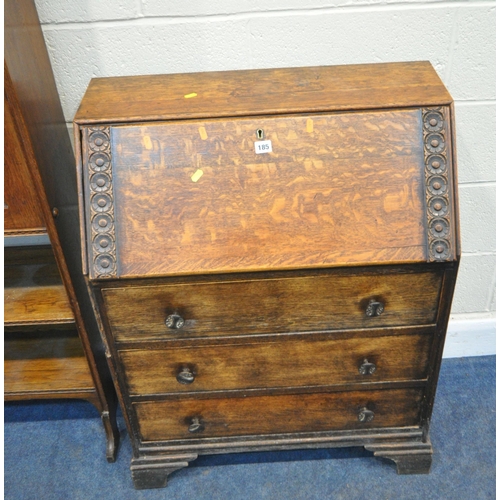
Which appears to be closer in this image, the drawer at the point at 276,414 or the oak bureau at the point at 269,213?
the oak bureau at the point at 269,213

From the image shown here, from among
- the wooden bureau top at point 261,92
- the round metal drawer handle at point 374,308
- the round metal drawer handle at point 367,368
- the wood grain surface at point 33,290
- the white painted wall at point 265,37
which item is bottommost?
the round metal drawer handle at point 367,368

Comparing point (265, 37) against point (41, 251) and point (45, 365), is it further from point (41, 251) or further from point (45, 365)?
point (45, 365)

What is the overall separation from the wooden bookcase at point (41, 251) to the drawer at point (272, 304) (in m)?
0.27

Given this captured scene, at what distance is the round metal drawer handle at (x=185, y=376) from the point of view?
57.4 inches

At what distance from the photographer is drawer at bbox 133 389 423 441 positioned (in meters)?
1.56

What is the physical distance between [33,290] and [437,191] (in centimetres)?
119

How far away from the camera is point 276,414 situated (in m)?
1.60

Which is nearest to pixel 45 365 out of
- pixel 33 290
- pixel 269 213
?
pixel 33 290

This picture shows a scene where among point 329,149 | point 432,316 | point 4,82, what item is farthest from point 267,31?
point 432,316

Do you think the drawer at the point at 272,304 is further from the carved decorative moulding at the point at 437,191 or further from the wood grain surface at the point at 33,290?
the wood grain surface at the point at 33,290

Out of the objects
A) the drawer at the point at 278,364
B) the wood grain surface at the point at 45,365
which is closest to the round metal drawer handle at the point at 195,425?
the drawer at the point at 278,364

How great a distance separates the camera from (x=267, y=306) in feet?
4.44

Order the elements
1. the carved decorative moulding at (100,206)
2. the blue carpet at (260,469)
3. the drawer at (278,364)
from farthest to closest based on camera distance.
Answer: the blue carpet at (260,469), the drawer at (278,364), the carved decorative moulding at (100,206)

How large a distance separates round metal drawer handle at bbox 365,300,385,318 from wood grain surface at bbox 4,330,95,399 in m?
0.93
